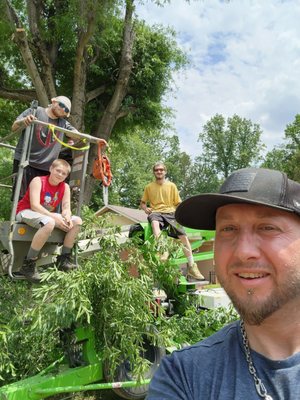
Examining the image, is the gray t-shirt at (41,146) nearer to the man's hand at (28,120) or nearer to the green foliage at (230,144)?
the man's hand at (28,120)

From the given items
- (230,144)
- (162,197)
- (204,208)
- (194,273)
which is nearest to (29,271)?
(194,273)

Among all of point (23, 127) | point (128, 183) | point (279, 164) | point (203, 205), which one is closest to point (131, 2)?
point (23, 127)

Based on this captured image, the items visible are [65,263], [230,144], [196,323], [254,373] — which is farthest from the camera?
[230,144]

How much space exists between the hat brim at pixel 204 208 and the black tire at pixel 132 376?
8.53 ft

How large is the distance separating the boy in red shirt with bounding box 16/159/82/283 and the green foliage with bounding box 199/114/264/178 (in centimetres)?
5159

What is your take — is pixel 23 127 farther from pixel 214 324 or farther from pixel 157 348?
pixel 214 324

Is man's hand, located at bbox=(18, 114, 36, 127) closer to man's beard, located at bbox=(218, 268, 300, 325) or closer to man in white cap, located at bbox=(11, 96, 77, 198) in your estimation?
man in white cap, located at bbox=(11, 96, 77, 198)

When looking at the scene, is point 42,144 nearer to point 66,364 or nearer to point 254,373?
point 66,364

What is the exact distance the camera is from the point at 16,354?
3.85m

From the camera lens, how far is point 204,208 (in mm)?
1625

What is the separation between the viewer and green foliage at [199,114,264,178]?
184 ft

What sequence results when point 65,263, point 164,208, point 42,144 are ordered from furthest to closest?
1. point 164,208
2. point 42,144
3. point 65,263

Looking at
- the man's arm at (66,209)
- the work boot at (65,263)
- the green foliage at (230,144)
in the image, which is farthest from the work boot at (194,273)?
the green foliage at (230,144)

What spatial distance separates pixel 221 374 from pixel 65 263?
3.13m
